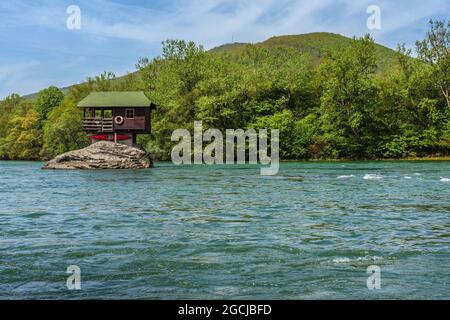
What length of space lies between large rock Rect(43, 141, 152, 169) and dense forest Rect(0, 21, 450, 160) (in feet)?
70.1

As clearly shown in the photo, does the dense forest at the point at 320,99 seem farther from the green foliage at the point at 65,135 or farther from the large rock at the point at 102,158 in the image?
the large rock at the point at 102,158

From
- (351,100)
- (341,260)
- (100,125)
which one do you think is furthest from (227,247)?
(351,100)

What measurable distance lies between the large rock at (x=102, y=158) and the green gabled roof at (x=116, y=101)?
19.7 feet

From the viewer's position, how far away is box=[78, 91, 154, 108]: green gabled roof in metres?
55.4

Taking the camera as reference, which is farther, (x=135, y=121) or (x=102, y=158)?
(x=135, y=121)

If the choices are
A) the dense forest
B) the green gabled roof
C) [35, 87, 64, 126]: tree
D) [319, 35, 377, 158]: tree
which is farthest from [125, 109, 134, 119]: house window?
[35, 87, 64, 126]: tree

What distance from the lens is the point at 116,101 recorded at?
184ft

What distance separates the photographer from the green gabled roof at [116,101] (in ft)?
182

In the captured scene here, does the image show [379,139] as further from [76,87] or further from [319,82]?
[76,87]

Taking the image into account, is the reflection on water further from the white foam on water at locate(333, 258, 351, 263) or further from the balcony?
the balcony

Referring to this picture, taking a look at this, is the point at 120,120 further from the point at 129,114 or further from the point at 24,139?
the point at 24,139

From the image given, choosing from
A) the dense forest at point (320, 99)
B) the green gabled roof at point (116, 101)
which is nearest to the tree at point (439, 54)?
the dense forest at point (320, 99)

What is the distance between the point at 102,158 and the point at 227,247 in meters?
41.0
